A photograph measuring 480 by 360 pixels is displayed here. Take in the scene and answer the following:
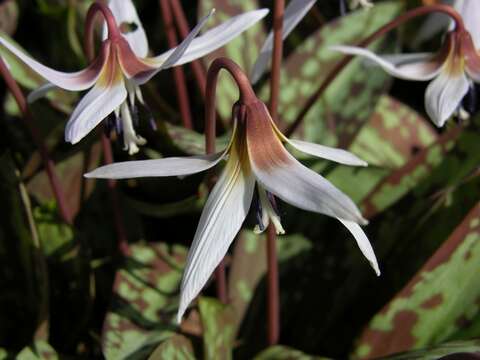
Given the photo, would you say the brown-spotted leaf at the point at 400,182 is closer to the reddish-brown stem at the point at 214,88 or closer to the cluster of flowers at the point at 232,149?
the cluster of flowers at the point at 232,149

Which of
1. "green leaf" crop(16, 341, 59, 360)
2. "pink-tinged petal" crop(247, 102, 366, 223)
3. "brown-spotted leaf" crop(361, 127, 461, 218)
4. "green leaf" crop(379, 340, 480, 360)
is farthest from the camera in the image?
"brown-spotted leaf" crop(361, 127, 461, 218)

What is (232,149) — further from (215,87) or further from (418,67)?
(418,67)

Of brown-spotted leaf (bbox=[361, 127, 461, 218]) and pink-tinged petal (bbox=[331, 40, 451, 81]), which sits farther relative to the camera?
brown-spotted leaf (bbox=[361, 127, 461, 218])

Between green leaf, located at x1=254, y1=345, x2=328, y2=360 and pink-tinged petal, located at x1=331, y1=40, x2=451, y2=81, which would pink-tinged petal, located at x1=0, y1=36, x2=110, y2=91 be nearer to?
pink-tinged petal, located at x1=331, y1=40, x2=451, y2=81

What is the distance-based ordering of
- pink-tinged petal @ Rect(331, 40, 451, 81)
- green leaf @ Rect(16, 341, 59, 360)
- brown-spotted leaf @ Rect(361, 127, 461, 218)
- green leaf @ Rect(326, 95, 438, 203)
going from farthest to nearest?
green leaf @ Rect(326, 95, 438, 203) → brown-spotted leaf @ Rect(361, 127, 461, 218) → pink-tinged petal @ Rect(331, 40, 451, 81) → green leaf @ Rect(16, 341, 59, 360)

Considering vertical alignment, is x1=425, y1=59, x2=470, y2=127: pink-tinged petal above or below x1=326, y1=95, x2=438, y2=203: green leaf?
above

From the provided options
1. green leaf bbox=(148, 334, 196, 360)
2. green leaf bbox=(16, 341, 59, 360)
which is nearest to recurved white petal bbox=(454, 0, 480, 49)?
green leaf bbox=(148, 334, 196, 360)

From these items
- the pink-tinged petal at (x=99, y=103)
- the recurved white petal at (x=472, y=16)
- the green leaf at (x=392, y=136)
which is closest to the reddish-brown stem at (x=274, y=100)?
the pink-tinged petal at (x=99, y=103)

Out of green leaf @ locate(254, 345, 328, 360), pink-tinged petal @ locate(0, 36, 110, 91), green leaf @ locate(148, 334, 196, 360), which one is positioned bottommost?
green leaf @ locate(254, 345, 328, 360)
